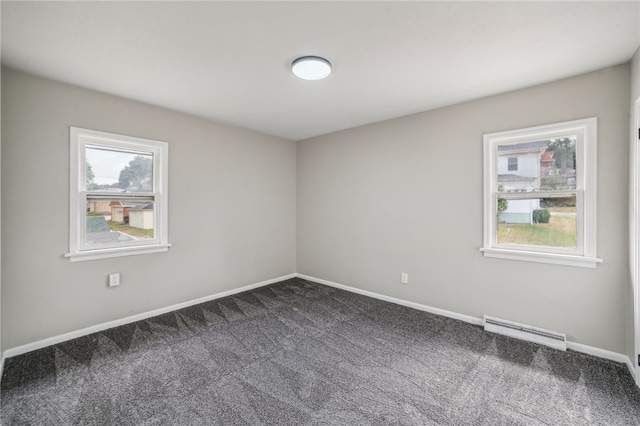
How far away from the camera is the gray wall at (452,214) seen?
2438 millimetres

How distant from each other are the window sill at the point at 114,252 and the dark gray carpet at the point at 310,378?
30.7 inches

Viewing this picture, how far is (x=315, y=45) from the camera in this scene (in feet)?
6.81

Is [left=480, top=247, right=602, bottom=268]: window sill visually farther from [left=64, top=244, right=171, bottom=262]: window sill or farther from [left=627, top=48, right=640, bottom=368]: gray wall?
[left=64, top=244, right=171, bottom=262]: window sill

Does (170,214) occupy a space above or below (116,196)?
below

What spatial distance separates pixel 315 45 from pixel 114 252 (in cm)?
289

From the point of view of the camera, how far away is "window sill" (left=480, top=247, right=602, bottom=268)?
252cm

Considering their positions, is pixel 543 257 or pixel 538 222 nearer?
pixel 543 257

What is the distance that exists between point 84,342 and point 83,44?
102 inches

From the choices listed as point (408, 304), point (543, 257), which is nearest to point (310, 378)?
point (408, 304)

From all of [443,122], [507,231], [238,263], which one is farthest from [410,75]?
[238,263]

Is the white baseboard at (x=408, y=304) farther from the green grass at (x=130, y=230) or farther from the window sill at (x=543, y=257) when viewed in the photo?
the green grass at (x=130, y=230)

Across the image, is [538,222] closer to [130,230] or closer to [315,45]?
[315,45]

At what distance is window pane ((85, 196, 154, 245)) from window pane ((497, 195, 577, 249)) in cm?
403

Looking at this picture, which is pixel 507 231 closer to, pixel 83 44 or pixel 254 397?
pixel 254 397
